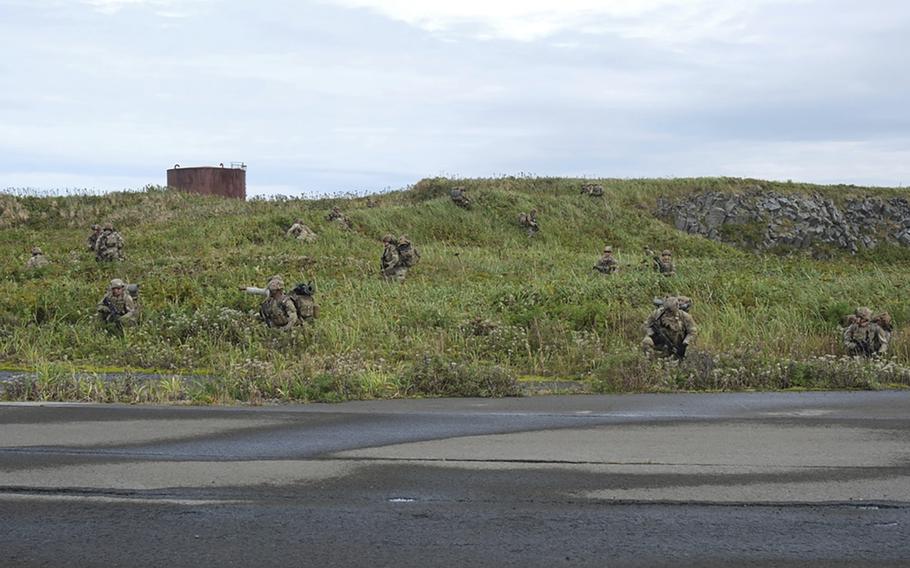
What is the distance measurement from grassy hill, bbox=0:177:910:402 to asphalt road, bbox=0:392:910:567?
6.96 feet

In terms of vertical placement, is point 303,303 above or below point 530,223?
below

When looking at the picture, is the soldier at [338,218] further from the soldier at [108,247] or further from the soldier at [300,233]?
the soldier at [108,247]

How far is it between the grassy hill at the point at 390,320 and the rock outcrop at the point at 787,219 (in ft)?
54.0

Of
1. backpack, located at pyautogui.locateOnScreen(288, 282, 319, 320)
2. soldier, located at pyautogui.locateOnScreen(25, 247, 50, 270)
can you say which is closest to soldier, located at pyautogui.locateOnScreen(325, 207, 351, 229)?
soldier, located at pyautogui.locateOnScreen(25, 247, 50, 270)

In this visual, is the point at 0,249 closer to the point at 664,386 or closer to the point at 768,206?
the point at 664,386

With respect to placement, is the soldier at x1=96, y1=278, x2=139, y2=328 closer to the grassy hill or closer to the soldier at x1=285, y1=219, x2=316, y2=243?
the grassy hill

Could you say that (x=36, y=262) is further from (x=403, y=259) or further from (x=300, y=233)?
(x=403, y=259)

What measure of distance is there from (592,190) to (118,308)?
1448 inches

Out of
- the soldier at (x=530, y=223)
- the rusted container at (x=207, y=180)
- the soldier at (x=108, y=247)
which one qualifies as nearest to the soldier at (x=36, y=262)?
the soldier at (x=108, y=247)

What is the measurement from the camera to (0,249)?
118 feet

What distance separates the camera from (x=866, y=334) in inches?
639

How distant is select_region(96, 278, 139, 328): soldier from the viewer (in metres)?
19.0

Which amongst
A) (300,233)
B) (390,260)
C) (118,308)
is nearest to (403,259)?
(390,260)

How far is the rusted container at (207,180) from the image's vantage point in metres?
56.0
